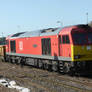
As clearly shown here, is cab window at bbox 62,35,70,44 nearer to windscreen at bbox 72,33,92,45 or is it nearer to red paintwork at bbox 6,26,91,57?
red paintwork at bbox 6,26,91,57

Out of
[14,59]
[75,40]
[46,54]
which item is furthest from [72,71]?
[14,59]

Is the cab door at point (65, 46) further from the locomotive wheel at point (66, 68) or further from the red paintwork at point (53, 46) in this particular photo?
the locomotive wheel at point (66, 68)

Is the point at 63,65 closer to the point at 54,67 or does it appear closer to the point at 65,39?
the point at 54,67

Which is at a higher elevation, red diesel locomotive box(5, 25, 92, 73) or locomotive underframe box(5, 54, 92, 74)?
red diesel locomotive box(5, 25, 92, 73)

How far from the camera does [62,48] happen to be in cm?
1391

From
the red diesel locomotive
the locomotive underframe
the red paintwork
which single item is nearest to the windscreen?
the red diesel locomotive

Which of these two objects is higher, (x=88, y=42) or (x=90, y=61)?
(x=88, y=42)

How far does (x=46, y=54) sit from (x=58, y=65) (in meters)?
1.63

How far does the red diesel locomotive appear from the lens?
1304 cm

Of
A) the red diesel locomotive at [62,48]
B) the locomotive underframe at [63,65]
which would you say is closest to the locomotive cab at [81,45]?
the red diesel locomotive at [62,48]

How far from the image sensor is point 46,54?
1603cm

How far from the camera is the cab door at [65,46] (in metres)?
13.3

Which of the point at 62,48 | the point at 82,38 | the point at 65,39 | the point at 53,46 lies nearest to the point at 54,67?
the point at 53,46

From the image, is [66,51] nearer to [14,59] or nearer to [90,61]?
[90,61]
